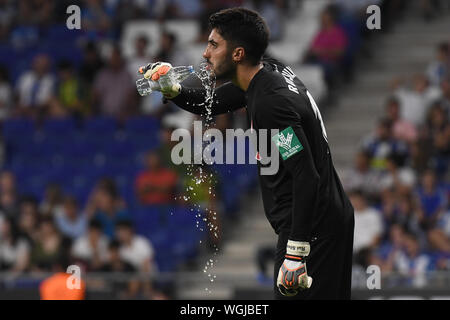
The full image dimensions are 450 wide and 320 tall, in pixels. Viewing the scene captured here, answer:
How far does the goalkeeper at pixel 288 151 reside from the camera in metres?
4.99

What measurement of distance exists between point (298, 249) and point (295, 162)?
439 millimetres

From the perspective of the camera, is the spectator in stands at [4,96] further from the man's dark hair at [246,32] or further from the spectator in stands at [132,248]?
the man's dark hair at [246,32]

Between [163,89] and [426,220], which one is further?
[426,220]

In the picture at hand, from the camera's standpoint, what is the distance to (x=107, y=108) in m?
13.5

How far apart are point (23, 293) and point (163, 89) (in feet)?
13.5

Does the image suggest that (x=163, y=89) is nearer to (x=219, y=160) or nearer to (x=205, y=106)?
(x=205, y=106)

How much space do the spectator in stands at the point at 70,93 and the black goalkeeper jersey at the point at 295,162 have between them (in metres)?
8.39

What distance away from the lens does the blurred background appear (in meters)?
10.0

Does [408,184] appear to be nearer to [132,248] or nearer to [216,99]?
[132,248]

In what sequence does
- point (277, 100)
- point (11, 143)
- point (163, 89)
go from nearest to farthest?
1. point (277, 100)
2. point (163, 89)
3. point (11, 143)

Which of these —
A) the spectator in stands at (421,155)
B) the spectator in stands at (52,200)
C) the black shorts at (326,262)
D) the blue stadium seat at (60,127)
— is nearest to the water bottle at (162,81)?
the black shorts at (326,262)

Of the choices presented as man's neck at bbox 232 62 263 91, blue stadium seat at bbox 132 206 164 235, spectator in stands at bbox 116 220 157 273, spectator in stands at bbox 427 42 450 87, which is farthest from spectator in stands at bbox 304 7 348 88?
man's neck at bbox 232 62 263 91

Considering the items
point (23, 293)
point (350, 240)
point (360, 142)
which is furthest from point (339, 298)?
point (360, 142)

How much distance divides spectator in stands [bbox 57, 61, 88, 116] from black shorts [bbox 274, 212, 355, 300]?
28.6 feet
